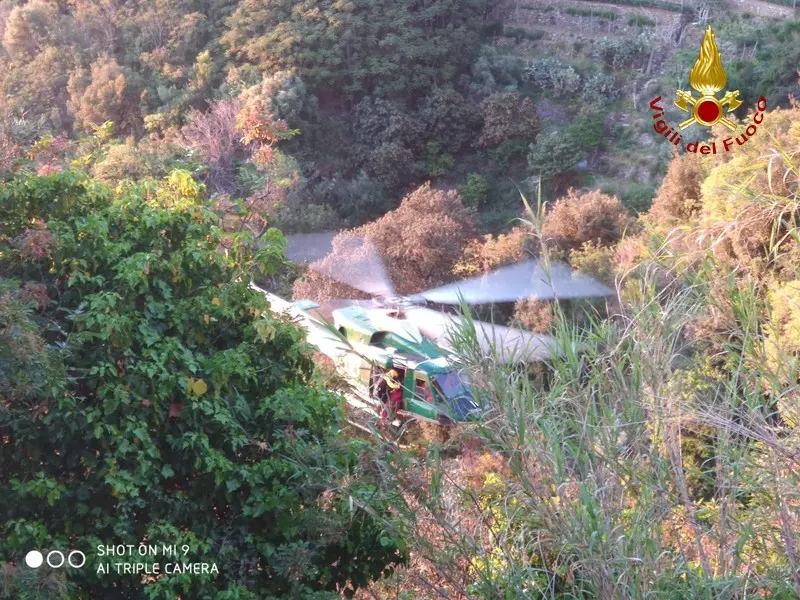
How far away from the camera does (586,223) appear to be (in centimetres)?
990

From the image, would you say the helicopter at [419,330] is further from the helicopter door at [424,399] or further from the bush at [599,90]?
the bush at [599,90]

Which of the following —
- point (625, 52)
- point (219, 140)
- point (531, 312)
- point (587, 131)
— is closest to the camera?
point (531, 312)

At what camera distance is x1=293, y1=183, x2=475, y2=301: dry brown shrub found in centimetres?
1050

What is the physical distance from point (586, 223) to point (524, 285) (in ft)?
4.85

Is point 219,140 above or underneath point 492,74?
underneath

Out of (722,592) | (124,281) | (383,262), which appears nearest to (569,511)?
(722,592)

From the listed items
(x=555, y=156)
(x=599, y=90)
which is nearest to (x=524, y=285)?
(x=555, y=156)

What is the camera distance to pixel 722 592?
6.45 feet

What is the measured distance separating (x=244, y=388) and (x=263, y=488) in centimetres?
47

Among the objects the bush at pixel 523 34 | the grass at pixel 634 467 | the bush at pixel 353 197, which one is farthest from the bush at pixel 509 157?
the grass at pixel 634 467

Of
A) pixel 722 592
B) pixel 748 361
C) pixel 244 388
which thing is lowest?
pixel 244 388

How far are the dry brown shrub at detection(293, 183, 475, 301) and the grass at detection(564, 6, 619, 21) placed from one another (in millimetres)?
8463

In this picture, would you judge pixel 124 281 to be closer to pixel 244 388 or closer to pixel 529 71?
pixel 244 388

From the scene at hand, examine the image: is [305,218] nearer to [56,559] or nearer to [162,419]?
[162,419]
